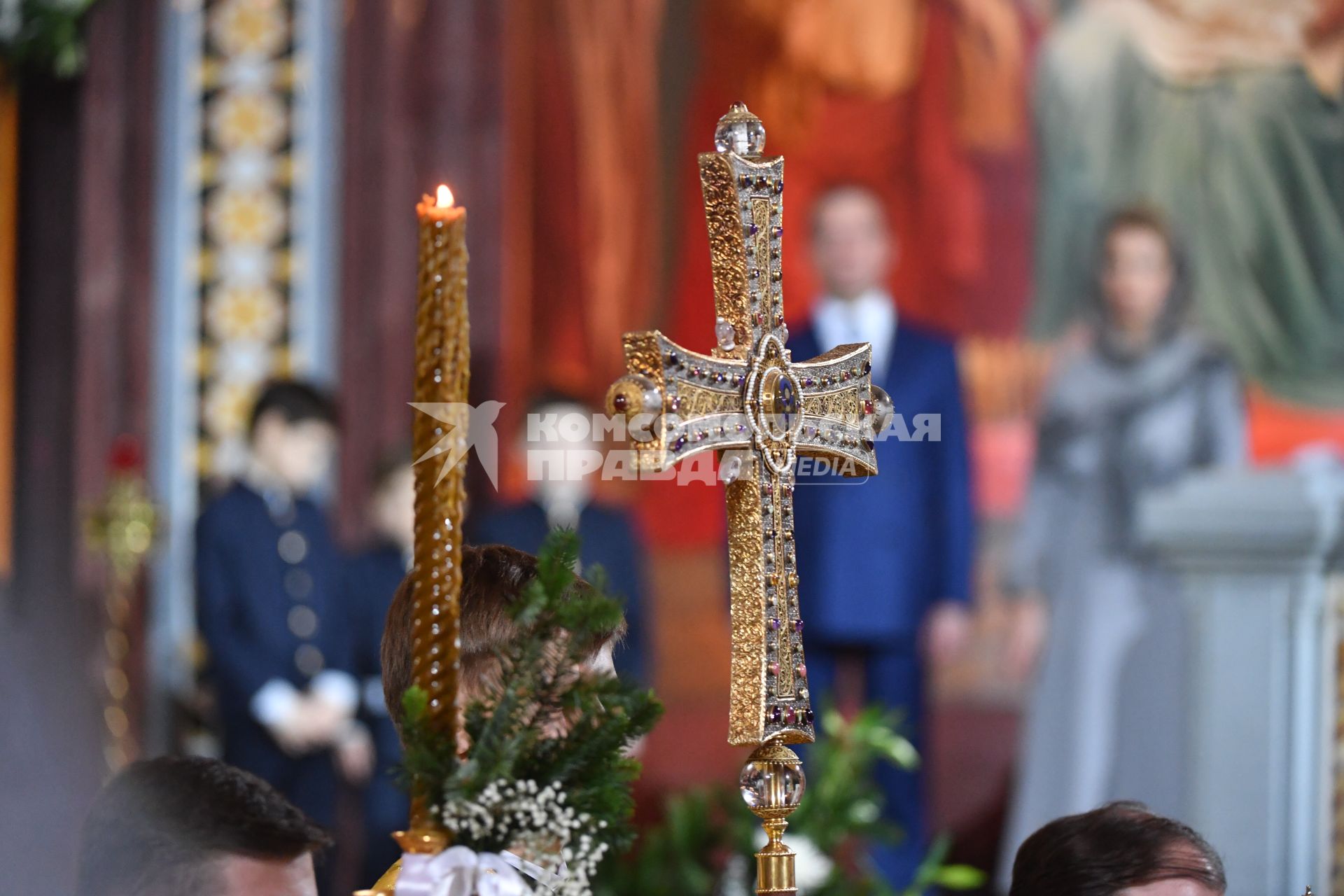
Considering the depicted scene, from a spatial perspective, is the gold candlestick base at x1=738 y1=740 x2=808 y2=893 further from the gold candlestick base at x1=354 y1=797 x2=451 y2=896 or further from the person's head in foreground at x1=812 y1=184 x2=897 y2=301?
the person's head in foreground at x1=812 y1=184 x2=897 y2=301

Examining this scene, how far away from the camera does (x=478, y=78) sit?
19.6ft

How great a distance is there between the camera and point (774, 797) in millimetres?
1474

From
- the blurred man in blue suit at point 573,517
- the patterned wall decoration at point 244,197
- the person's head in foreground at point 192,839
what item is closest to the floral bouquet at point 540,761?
the person's head in foreground at point 192,839

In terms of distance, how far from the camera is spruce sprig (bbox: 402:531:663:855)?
117 centimetres

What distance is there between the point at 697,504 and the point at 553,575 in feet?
16.6

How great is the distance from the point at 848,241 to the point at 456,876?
4.60 m

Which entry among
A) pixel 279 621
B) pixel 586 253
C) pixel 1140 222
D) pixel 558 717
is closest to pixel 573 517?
pixel 279 621

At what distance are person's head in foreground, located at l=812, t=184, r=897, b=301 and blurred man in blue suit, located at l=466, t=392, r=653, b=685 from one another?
0.93 m

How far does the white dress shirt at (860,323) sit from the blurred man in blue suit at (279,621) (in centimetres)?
152

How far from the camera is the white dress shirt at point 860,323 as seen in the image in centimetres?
523

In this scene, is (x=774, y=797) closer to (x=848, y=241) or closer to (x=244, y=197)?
(x=848, y=241)

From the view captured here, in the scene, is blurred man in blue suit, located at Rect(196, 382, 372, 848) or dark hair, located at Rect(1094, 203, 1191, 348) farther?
dark hair, located at Rect(1094, 203, 1191, 348)

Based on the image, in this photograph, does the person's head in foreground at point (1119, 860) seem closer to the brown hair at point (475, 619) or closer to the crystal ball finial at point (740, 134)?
the brown hair at point (475, 619)

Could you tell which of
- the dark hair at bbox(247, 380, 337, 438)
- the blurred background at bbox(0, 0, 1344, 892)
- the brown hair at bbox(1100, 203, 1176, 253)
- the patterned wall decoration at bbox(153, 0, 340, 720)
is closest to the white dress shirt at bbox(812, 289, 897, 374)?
the blurred background at bbox(0, 0, 1344, 892)
